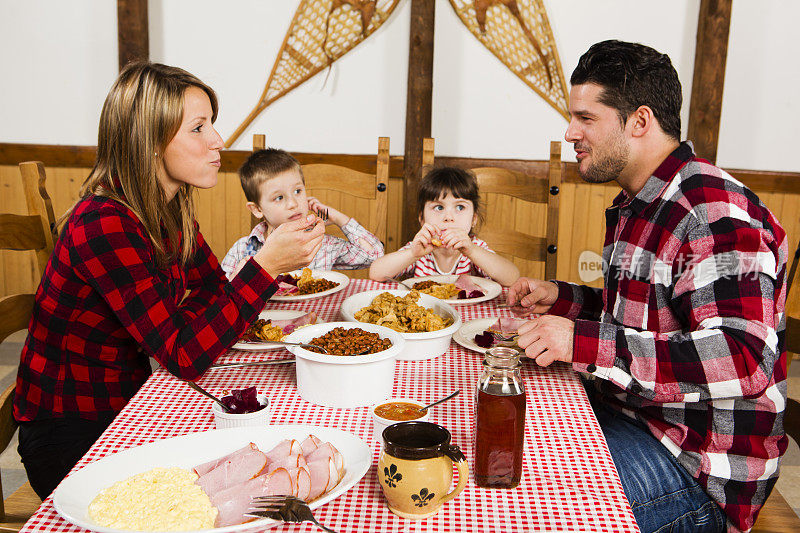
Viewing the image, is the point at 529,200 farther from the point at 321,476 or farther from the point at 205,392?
Result: the point at 321,476

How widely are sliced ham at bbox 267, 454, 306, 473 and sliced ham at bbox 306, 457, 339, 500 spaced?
1cm

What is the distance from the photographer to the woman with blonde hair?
131 centimetres

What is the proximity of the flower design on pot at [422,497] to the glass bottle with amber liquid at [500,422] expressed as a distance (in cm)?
12

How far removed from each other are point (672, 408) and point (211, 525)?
941 mm

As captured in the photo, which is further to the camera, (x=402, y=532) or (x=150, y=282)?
(x=150, y=282)

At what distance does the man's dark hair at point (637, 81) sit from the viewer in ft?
4.79

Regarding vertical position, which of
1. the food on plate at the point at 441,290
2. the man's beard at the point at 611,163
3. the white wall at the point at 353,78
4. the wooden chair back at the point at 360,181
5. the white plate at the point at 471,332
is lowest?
the white plate at the point at 471,332

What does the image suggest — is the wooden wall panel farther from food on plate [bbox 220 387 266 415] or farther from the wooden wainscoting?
food on plate [bbox 220 387 266 415]

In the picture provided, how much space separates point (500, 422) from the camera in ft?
3.14

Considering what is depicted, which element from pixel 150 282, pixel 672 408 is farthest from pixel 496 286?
pixel 150 282

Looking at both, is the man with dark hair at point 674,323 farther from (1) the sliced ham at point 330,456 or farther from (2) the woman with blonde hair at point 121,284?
(2) the woman with blonde hair at point 121,284

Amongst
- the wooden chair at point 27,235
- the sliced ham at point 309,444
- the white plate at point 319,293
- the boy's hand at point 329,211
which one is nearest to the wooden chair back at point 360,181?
the boy's hand at point 329,211

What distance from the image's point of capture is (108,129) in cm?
145

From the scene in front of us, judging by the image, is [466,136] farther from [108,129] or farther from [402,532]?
[402,532]
